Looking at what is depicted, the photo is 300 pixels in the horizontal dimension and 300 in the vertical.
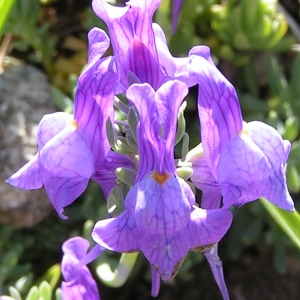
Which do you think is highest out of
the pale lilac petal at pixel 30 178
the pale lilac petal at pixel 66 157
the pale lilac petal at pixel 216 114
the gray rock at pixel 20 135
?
the pale lilac petal at pixel 216 114

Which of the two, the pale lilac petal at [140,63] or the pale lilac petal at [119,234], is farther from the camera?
the pale lilac petal at [140,63]

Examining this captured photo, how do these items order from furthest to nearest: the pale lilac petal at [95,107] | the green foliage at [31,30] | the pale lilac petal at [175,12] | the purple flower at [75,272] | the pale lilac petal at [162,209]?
1. the green foliage at [31,30]
2. the pale lilac petal at [175,12]
3. the purple flower at [75,272]
4. the pale lilac petal at [95,107]
5. the pale lilac petal at [162,209]

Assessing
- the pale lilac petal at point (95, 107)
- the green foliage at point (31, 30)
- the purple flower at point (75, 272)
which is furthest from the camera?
the green foliage at point (31, 30)

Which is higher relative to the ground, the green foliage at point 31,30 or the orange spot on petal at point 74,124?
the orange spot on petal at point 74,124

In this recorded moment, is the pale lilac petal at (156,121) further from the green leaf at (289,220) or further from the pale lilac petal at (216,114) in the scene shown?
the green leaf at (289,220)

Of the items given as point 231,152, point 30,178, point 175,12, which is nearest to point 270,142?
point 231,152

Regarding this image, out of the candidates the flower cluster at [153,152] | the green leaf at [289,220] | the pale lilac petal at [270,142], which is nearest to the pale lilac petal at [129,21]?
the flower cluster at [153,152]

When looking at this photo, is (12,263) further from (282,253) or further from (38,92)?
(282,253)
